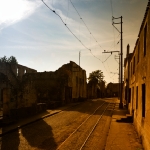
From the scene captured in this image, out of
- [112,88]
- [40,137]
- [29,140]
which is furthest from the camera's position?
[112,88]

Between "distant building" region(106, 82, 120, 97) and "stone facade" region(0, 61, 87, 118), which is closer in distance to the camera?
"stone facade" region(0, 61, 87, 118)

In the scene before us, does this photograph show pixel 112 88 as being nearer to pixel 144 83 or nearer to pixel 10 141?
pixel 144 83

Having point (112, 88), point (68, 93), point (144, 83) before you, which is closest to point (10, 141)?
point (144, 83)

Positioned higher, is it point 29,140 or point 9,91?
point 9,91

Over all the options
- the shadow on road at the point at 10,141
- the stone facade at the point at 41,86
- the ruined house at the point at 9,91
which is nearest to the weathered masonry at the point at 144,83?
the shadow on road at the point at 10,141

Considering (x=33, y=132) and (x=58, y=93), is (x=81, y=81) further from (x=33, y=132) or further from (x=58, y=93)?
(x=33, y=132)

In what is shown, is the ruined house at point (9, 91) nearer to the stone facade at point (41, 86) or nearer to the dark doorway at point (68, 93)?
the stone facade at point (41, 86)

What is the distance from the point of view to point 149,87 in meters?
7.87

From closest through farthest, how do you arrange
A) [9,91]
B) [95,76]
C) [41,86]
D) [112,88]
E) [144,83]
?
[144,83], [9,91], [41,86], [95,76], [112,88]

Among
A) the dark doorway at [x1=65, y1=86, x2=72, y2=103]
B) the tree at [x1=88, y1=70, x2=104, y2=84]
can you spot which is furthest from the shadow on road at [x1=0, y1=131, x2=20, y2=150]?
the tree at [x1=88, y1=70, x2=104, y2=84]

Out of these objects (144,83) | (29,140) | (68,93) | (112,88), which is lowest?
(29,140)

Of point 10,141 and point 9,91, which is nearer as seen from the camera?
point 10,141

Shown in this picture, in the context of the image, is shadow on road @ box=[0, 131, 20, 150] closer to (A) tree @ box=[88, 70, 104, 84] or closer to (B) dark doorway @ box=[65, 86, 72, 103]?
(B) dark doorway @ box=[65, 86, 72, 103]

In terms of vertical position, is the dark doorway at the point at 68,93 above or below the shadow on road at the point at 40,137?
above
